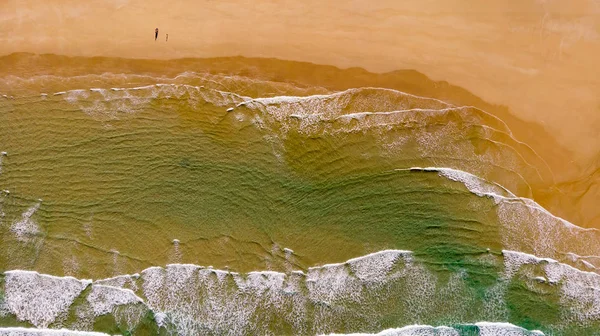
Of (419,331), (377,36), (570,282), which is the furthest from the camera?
(377,36)

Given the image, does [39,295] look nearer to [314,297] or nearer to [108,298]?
[108,298]

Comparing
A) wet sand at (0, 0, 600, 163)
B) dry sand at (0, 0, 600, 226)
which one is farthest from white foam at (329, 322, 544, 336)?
wet sand at (0, 0, 600, 163)

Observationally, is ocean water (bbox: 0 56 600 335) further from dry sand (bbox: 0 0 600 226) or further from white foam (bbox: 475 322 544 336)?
dry sand (bbox: 0 0 600 226)

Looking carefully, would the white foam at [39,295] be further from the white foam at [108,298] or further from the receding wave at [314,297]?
the white foam at [108,298]

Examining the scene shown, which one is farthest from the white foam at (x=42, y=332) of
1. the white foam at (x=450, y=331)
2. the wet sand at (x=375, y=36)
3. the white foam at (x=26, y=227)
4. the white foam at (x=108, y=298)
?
the wet sand at (x=375, y=36)

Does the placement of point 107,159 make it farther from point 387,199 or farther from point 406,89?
point 406,89

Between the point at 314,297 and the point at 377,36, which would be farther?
the point at 377,36

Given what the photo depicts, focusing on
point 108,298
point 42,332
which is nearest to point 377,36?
point 108,298

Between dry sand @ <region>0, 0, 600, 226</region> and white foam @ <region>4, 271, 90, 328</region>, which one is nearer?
white foam @ <region>4, 271, 90, 328</region>

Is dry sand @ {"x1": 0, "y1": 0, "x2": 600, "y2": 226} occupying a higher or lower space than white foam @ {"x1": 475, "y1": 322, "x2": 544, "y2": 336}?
higher
